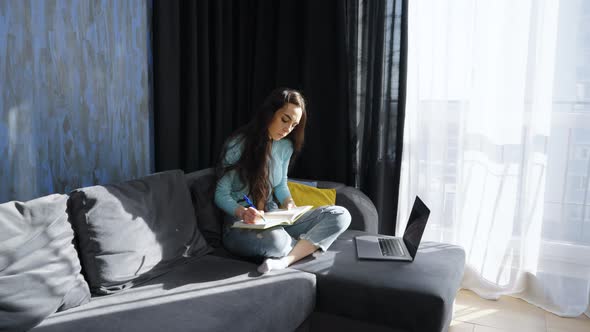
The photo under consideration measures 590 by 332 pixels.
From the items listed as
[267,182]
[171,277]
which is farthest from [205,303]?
[267,182]

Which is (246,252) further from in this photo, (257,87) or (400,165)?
(257,87)

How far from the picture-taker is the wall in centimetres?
180

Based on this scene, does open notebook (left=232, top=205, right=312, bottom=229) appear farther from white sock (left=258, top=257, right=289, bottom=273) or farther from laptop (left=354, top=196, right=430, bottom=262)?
laptop (left=354, top=196, right=430, bottom=262)

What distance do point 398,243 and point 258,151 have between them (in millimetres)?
872

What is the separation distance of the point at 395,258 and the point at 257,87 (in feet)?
5.79

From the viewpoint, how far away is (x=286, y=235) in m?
2.17

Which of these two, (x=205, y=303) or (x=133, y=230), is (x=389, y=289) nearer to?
(x=205, y=303)

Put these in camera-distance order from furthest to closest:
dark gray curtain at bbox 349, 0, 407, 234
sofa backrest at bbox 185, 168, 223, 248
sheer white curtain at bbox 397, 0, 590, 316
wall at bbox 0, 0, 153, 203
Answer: dark gray curtain at bbox 349, 0, 407, 234 → sheer white curtain at bbox 397, 0, 590, 316 → sofa backrest at bbox 185, 168, 223, 248 → wall at bbox 0, 0, 153, 203

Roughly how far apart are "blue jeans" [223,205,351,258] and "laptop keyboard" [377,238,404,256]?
222mm

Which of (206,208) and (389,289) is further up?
(206,208)

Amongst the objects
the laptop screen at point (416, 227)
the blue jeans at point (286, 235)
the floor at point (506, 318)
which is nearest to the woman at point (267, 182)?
the blue jeans at point (286, 235)

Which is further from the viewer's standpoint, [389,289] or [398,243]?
[398,243]

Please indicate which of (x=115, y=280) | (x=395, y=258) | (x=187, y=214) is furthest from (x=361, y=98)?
(x=115, y=280)

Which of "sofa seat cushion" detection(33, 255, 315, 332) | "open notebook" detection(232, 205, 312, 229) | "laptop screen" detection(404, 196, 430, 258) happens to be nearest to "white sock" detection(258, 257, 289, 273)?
"sofa seat cushion" detection(33, 255, 315, 332)
